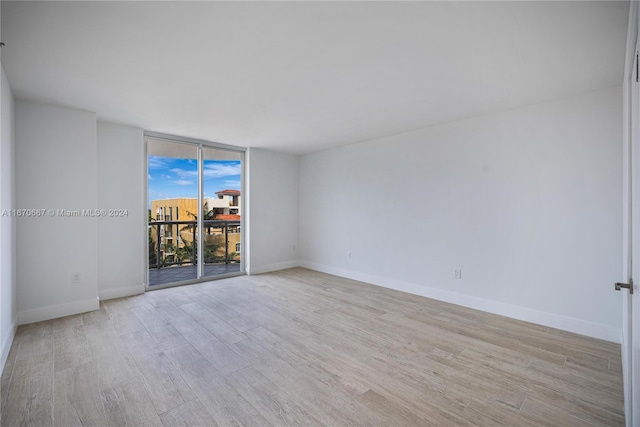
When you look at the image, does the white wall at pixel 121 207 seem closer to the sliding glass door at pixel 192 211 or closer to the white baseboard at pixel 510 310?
the sliding glass door at pixel 192 211

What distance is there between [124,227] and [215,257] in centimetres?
258

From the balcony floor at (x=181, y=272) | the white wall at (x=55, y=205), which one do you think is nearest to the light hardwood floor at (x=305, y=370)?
the white wall at (x=55, y=205)

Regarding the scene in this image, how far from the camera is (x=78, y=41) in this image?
1989 mm

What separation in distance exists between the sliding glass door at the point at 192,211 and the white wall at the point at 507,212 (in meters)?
2.69

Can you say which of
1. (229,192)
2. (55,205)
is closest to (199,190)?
(229,192)

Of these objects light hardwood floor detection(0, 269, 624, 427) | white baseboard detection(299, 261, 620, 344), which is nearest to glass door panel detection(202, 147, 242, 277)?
light hardwood floor detection(0, 269, 624, 427)

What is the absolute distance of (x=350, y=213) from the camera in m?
5.21

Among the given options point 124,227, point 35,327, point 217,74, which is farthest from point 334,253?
point 35,327

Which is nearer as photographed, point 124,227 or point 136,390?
point 136,390

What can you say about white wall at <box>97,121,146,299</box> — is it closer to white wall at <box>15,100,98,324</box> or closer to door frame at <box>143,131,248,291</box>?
door frame at <box>143,131,248,291</box>

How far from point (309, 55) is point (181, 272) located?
16.2 ft

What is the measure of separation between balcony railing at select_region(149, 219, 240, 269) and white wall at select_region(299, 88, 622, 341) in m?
3.02

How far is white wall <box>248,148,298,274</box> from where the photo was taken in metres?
5.53

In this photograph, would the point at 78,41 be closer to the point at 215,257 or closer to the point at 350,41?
the point at 350,41
